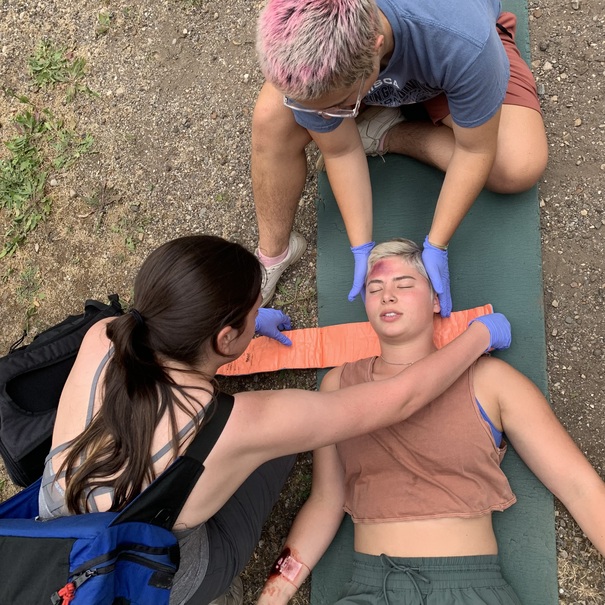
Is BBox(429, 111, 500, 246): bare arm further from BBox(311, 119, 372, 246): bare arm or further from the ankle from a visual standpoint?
the ankle

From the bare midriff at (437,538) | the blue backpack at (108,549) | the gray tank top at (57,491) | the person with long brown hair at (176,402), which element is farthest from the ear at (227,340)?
the bare midriff at (437,538)

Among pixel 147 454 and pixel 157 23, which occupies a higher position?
pixel 157 23

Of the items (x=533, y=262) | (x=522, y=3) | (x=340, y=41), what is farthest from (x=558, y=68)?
(x=340, y=41)

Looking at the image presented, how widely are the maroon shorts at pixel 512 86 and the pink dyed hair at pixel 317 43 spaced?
116cm

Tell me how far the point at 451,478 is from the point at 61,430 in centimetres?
170

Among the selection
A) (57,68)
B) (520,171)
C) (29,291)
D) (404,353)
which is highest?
(57,68)

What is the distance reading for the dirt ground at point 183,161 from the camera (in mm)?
3066

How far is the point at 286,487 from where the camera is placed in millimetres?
3158

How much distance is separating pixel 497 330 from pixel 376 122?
1.35 m

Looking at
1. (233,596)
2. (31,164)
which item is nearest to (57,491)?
(233,596)

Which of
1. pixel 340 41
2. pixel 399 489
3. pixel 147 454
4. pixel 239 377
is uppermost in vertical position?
pixel 340 41

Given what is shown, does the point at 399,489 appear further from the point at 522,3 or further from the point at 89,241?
the point at 522,3

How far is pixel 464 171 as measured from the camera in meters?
2.58

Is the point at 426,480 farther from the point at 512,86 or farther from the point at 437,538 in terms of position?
the point at 512,86
